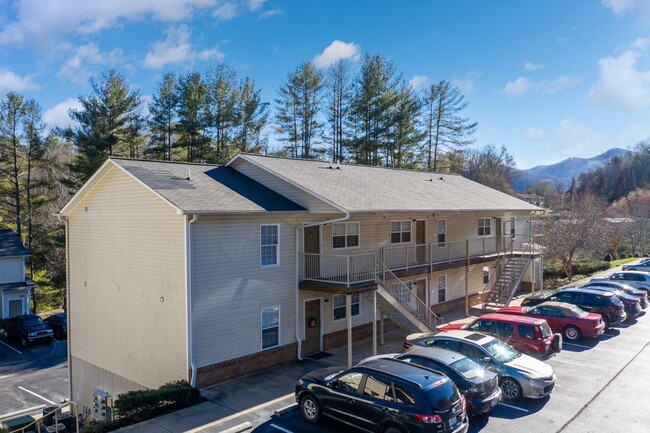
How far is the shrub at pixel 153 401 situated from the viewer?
1259 centimetres

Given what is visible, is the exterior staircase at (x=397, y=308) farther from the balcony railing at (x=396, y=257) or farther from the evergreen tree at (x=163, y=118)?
the evergreen tree at (x=163, y=118)

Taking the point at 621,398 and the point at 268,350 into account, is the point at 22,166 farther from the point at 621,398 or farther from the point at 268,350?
the point at 621,398

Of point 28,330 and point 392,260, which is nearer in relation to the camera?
point 392,260

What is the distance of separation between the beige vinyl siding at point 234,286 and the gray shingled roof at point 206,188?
49 centimetres

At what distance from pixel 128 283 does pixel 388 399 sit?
36.3 feet

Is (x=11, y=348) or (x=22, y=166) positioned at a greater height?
(x=22, y=166)

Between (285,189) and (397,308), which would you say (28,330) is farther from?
(397,308)

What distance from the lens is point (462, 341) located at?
14.0 m

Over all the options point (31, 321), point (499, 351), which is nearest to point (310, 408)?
point (499, 351)

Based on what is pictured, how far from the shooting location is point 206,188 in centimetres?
1670

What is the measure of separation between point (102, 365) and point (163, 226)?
719 centimetres

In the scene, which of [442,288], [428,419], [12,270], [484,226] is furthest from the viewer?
[12,270]

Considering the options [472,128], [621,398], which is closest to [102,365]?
[621,398]

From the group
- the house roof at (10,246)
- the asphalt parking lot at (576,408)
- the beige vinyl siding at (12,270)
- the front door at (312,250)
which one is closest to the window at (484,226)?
the asphalt parking lot at (576,408)
